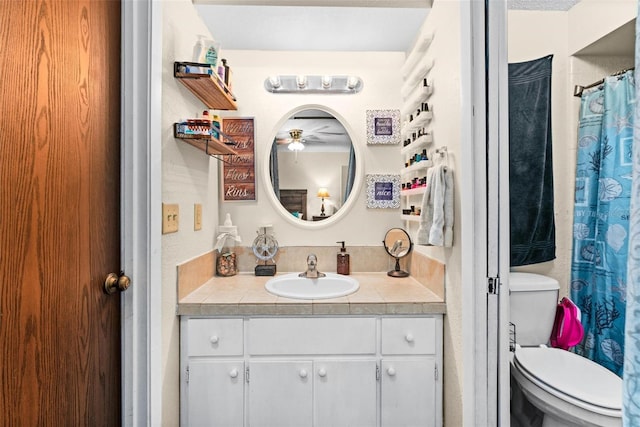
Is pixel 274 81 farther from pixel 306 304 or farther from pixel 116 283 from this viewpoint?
pixel 116 283

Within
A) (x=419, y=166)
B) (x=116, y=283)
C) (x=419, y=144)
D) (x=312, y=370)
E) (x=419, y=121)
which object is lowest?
(x=312, y=370)

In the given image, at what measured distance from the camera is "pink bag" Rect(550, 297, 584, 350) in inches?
66.1

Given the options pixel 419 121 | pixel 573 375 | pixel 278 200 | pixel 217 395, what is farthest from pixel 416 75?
pixel 217 395

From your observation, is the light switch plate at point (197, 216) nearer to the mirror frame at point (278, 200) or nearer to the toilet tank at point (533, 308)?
the mirror frame at point (278, 200)

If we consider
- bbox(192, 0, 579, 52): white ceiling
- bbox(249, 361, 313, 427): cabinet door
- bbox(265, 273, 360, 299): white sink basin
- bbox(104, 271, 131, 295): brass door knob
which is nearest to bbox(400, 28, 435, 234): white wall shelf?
bbox(192, 0, 579, 52): white ceiling

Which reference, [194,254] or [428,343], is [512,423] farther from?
[194,254]

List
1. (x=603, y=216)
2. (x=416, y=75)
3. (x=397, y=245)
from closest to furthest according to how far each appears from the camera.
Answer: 1. (x=603, y=216)
2. (x=416, y=75)
3. (x=397, y=245)

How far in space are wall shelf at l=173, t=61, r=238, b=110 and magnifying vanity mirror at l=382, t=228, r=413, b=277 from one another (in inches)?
46.6

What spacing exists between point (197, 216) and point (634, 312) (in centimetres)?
167

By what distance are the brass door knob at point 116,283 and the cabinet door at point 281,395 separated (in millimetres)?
656

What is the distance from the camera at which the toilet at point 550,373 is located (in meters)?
1.19

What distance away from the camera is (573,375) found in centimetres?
139

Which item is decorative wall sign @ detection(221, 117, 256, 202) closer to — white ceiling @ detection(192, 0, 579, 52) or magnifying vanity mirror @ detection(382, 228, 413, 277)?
white ceiling @ detection(192, 0, 579, 52)

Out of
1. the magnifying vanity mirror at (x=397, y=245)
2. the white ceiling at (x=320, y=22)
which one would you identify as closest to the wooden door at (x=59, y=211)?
the white ceiling at (x=320, y=22)
